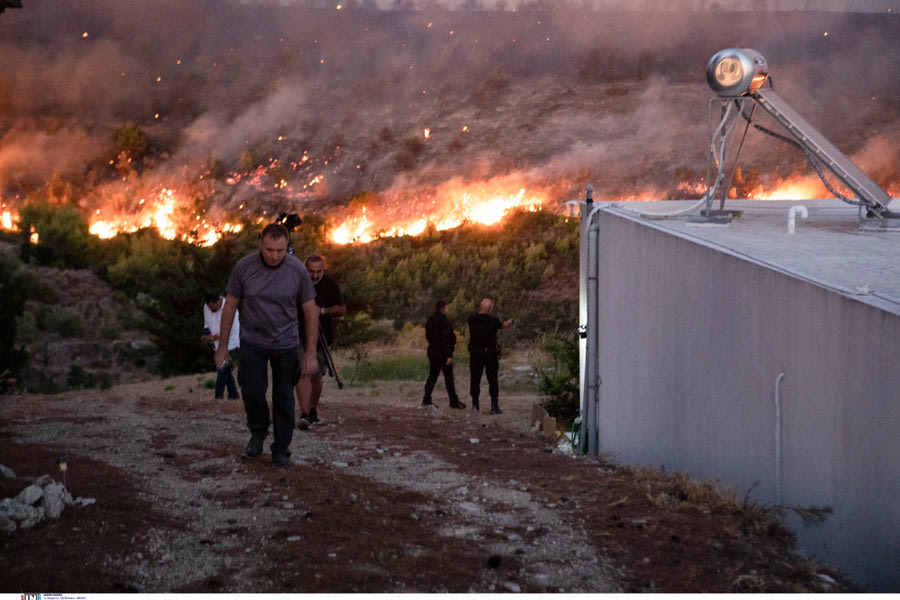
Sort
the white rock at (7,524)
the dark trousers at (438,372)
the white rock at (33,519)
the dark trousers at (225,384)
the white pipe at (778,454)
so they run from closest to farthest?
the white rock at (7,524), the white rock at (33,519), the white pipe at (778,454), the dark trousers at (225,384), the dark trousers at (438,372)

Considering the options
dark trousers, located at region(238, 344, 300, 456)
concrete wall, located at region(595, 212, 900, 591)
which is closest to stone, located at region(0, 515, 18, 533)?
dark trousers, located at region(238, 344, 300, 456)

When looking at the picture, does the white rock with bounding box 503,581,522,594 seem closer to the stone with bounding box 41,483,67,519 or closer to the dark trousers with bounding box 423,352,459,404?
the stone with bounding box 41,483,67,519

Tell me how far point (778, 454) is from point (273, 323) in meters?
3.34

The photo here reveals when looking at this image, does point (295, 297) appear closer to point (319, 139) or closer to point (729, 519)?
point (729, 519)

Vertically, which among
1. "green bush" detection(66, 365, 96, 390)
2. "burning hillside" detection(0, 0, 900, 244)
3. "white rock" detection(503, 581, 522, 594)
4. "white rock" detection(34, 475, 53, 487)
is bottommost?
"green bush" detection(66, 365, 96, 390)

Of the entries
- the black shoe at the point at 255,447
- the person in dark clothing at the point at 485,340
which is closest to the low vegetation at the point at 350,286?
the person in dark clothing at the point at 485,340

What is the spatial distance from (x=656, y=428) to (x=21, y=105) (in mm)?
56189

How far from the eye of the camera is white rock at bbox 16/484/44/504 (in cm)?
467

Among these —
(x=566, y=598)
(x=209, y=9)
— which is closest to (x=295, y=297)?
(x=566, y=598)

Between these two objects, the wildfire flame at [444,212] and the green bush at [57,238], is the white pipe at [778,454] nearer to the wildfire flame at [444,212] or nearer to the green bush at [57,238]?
the green bush at [57,238]

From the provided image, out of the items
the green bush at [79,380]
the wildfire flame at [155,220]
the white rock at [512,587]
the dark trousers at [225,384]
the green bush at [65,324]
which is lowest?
the green bush at [79,380]

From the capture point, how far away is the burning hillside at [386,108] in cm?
4588

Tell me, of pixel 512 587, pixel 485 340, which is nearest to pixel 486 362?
pixel 485 340

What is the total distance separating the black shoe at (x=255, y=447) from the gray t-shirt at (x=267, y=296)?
2.71 ft
